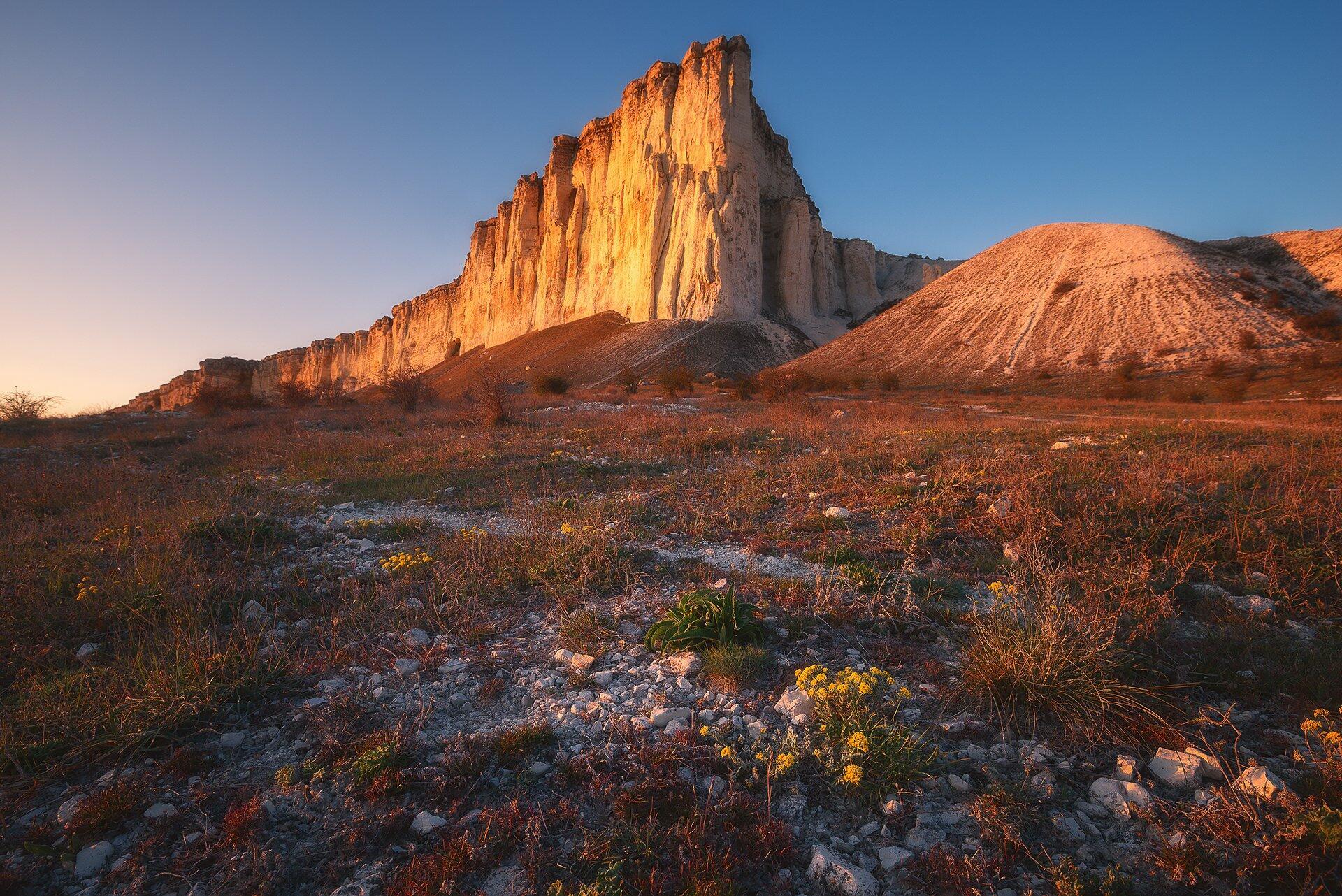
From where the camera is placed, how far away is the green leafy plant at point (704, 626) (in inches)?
137

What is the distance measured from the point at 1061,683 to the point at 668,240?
192ft

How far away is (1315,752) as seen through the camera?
2418 mm

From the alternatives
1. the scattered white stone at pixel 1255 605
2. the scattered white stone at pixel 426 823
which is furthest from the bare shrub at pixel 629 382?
the scattered white stone at pixel 426 823

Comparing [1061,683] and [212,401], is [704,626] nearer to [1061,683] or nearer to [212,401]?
[1061,683]

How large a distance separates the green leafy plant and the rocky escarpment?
42.8 meters

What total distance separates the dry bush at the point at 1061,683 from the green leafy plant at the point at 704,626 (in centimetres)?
125

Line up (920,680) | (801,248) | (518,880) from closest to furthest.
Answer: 1. (518,880)
2. (920,680)
3. (801,248)

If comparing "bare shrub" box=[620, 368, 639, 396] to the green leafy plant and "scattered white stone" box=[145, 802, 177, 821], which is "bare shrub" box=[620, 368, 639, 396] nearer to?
the green leafy plant

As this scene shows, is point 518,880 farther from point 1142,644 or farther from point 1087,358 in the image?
point 1087,358

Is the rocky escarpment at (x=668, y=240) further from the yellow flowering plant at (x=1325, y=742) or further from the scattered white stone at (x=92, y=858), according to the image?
the yellow flowering plant at (x=1325, y=742)

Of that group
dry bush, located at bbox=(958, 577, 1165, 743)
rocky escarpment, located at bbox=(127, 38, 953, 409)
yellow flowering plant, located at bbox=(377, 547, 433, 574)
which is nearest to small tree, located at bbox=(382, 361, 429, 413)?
rocky escarpment, located at bbox=(127, 38, 953, 409)

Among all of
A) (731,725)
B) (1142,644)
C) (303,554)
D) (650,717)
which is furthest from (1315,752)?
(303,554)

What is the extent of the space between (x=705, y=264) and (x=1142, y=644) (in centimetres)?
5498

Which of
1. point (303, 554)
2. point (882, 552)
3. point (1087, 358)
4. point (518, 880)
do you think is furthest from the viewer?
point (1087, 358)
